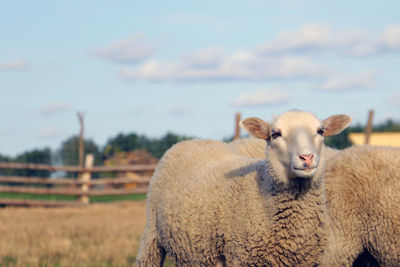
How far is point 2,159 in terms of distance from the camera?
62.3 ft

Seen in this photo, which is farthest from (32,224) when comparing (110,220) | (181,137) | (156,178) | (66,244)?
(181,137)

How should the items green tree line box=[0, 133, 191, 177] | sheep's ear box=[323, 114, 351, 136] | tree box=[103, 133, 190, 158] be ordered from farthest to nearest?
tree box=[103, 133, 190, 158] → green tree line box=[0, 133, 191, 177] → sheep's ear box=[323, 114, 351, 136]

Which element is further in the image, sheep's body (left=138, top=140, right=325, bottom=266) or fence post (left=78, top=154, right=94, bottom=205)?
fence post (left=78, top=154, right=94, bottom=205)

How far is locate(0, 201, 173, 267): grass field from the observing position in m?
7.15

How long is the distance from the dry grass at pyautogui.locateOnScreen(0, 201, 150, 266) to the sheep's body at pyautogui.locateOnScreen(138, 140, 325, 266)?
2.43 meters

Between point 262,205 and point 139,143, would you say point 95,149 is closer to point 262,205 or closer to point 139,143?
point 139,143

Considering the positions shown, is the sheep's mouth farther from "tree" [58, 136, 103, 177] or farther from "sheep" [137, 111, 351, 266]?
"tree" [58, 136, 103, 177]

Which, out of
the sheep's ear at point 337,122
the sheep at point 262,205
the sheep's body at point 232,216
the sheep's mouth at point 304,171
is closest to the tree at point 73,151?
the sheep's body at point 232,216

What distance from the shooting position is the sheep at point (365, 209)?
14.5 feet

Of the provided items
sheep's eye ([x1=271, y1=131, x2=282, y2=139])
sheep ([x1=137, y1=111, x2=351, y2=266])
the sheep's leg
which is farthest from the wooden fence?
sheep's eye ([x1=271, y1=131, x2=282, y2=139])

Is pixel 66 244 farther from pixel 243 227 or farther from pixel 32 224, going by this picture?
pixel 243 227

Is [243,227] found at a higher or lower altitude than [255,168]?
lower

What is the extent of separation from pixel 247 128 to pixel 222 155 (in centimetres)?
96

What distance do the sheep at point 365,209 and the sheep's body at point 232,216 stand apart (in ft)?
1.87
